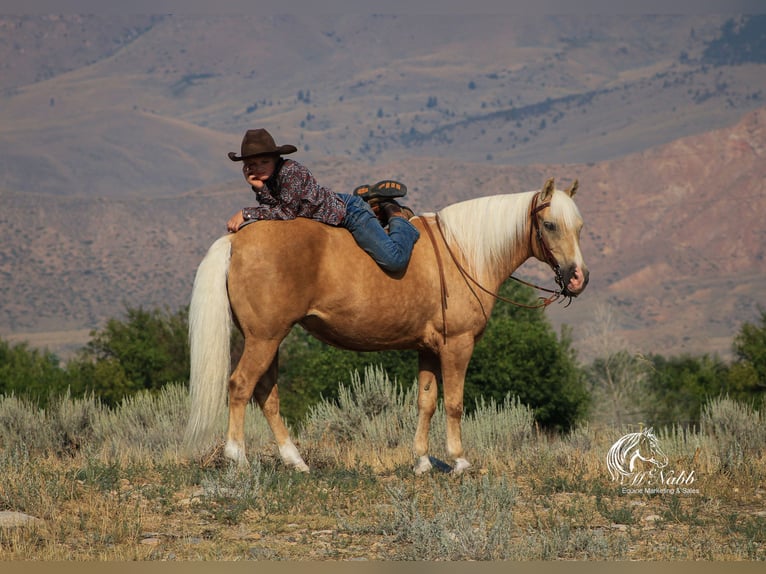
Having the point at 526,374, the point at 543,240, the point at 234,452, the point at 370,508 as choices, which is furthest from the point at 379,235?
the point at 526,374

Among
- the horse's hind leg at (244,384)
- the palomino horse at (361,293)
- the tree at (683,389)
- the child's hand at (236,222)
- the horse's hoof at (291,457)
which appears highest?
the child's hand at (236,222)

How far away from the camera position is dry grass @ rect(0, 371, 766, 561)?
22.5 ft

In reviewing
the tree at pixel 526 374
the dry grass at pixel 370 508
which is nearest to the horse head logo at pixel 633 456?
the dry grass at pixel 370 508

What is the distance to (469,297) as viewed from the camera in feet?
30.2

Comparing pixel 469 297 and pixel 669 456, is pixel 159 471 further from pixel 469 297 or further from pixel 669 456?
pixel 669 456

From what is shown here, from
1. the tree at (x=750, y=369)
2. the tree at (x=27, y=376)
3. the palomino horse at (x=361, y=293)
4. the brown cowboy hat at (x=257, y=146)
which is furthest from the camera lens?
the tree at (x=750, y=369)

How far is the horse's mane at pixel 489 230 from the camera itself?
9.41m

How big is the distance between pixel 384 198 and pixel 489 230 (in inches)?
37.9

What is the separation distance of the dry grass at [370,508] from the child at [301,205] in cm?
188

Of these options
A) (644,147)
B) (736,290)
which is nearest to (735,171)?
(644,147)

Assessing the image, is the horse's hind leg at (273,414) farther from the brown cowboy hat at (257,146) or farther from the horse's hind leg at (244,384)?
the brown cowboy hat at (257,146)

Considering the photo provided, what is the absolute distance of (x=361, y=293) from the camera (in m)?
8.80

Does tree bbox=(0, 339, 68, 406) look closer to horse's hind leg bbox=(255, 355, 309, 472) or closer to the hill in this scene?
horse's hind leg bbox=(255, 355, 309, 472)

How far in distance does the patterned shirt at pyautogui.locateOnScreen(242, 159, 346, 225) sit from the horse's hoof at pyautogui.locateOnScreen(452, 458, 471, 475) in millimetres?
2269
